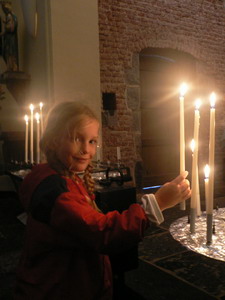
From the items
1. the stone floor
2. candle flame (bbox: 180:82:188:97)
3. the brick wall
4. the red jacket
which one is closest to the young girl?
the red jacket

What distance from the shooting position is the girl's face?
40.7 inches

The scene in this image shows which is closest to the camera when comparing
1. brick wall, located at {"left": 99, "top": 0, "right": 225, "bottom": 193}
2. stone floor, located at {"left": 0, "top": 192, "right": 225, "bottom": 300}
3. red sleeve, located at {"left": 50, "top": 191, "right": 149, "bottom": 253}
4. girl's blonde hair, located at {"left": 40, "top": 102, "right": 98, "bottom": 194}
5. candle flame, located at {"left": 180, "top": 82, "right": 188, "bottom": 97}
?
red sleeve, located at {"left": 50, "top": 191, "right": 149, "bottom": 253}

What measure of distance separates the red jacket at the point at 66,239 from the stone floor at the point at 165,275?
56 centimetres

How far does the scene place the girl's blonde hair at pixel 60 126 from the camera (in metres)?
1.03

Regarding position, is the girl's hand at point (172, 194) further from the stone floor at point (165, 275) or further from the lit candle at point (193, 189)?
the stone floor at point (165, 275)

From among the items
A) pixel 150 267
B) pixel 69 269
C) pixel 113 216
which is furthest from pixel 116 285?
pixel 113 216

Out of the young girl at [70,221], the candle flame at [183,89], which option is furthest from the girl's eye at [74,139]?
the candle flame at [183,89]

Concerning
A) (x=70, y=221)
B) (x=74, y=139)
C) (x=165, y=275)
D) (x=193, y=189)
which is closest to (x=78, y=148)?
(x=74, y=139)

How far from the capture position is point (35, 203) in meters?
0.93

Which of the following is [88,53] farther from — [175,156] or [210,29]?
[210,29]

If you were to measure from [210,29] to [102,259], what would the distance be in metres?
6.77

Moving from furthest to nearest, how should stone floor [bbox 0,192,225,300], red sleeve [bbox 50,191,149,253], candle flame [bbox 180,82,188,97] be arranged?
stone floor [bbox 0,192,225,300], candle flame [bbox 180,82,188,97], red sleeve [bbox 50,191,149,253]

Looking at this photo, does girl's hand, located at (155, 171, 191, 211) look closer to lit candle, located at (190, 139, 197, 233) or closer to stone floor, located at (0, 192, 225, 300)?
lit candle, located at (190, 139, 197, 233)

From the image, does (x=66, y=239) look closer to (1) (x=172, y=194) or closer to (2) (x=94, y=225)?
(2) (x=94, y=225)
